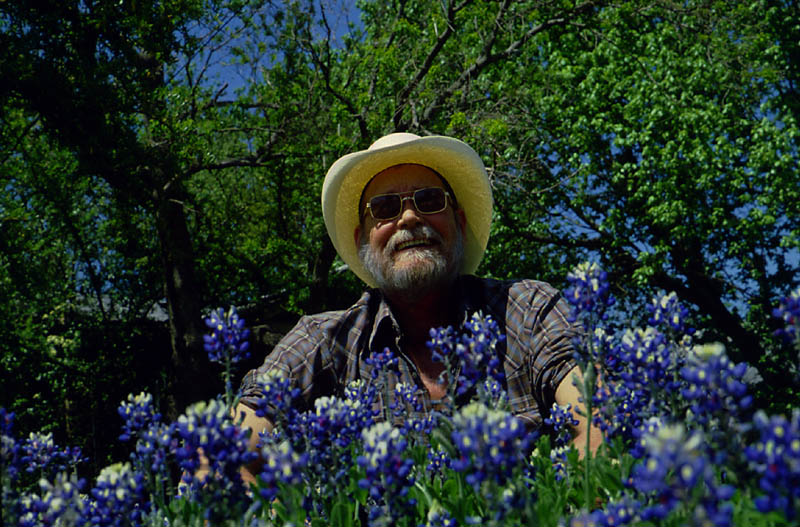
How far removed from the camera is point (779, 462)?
1.12 meters

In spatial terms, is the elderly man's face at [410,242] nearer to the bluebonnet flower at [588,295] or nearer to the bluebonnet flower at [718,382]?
the bluebonnet flower at [588,295]

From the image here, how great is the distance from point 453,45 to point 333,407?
19338 mm

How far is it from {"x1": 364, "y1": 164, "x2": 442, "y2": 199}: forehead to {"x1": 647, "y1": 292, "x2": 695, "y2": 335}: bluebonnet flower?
290 centimetres

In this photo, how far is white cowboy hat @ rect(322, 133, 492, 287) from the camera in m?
4.89

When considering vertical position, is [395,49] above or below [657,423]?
above

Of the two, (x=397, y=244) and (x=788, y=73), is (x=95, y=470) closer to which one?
(x=397, y=244)

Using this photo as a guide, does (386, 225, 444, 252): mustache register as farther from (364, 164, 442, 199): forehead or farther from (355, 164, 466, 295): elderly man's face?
(364, 164, 442, 199): forehead

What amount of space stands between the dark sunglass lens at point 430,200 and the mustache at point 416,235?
139 mm

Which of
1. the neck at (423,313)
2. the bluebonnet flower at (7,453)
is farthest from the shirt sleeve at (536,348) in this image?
the bluebonnet flower at (7,453)

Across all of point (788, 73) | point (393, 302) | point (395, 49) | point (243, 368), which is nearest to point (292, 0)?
point (395, 49)

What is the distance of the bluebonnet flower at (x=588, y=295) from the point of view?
6.64 feet

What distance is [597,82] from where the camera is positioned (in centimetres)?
1973

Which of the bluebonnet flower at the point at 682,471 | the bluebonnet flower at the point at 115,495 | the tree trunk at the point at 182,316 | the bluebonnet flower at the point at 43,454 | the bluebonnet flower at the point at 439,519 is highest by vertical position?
the tree trunk at the point at 182,316

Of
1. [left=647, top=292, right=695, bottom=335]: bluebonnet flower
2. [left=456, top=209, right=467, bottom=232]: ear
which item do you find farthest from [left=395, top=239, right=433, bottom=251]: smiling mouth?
[left=647, top=292, right=695, bottom=335]: bluebonnet flower
